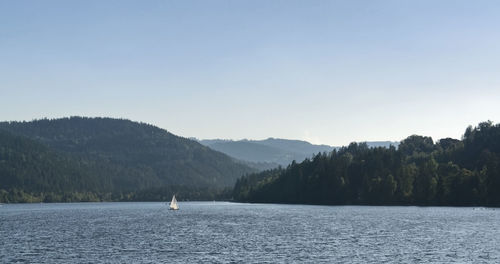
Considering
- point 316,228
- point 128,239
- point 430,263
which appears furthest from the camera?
point 316,228

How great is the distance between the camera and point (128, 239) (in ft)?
376

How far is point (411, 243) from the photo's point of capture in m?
102

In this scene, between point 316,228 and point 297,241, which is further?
point 316,228

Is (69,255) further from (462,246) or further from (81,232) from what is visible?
(462,246)

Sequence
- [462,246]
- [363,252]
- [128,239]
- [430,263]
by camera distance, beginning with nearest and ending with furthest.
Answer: [430,263] < [363,252] < [462,246] < [128,239]

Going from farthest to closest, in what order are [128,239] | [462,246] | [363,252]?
[128,239] < [462,246] < [363,252]

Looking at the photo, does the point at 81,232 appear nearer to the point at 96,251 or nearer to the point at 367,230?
the point at 96,251

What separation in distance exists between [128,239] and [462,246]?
5981 cm

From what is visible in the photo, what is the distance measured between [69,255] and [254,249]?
92.8 ft

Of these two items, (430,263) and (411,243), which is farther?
(411,243)

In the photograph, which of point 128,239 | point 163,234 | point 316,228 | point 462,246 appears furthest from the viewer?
point 316,228

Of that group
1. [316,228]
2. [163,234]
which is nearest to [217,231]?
[163,234]

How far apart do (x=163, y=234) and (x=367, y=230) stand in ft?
141

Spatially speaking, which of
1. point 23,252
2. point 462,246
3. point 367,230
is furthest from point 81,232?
point 462,246
